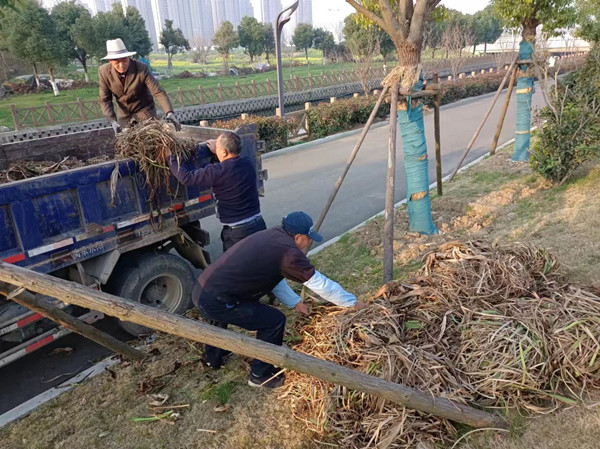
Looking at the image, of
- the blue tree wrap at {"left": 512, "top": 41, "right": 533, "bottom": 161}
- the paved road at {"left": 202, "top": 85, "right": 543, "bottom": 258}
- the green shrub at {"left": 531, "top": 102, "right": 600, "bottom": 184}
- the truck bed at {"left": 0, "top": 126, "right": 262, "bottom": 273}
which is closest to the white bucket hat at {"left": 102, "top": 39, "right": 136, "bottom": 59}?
the truck bed at {"left": 0, "top": 126, "right": 262, "bottom": 273}

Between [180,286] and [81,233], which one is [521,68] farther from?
[81,233]

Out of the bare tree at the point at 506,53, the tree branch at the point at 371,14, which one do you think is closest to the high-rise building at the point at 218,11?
the bare tree at the point at 506,53

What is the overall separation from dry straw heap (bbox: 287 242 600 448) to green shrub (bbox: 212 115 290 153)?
400 inches

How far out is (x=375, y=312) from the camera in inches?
149

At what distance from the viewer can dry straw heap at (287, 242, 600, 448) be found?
3133 mm

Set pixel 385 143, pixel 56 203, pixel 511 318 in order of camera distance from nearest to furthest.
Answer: pixel 511 318, pixel 56 203, pixel 385 143

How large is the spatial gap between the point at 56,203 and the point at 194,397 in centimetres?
206

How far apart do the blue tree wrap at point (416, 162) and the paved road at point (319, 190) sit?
155 centimetres

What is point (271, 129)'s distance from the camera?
13617mm

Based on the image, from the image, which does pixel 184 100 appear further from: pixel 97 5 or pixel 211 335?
pixel 97 5

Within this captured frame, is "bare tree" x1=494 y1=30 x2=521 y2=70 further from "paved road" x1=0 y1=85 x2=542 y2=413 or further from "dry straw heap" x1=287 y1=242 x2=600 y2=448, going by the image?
"dry straw heap" x1=287 y1=242 x2=600 y2=448

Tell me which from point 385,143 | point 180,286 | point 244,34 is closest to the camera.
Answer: point 180,286

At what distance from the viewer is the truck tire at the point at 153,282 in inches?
182

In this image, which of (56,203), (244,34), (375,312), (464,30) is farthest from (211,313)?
(244,34)
